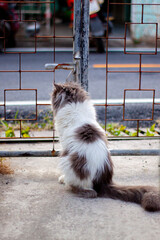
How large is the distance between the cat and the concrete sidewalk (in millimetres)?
82

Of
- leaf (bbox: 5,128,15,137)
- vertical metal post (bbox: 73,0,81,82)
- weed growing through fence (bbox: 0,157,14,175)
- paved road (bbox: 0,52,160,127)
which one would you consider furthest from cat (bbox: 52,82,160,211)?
leaf (bbox: 5,128,15,137)

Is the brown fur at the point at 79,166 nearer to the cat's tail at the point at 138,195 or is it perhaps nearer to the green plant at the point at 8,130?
the cat's tail at the point at 138,195

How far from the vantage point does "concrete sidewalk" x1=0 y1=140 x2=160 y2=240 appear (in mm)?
2332

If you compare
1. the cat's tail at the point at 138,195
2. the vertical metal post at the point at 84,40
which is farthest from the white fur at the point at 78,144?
the vertical metal post at the point at 84,40

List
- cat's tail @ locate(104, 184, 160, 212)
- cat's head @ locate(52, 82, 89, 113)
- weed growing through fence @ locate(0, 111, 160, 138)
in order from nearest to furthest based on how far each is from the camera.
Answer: cat's tail @ locate(104, 184, 160, 212) < cat's head @ locate(52, 82, 89, 113) < weed growing through fence @ locate(0, 111, 160, 138)

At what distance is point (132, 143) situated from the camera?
4145mm

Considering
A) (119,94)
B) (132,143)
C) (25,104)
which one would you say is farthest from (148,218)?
(119,94)

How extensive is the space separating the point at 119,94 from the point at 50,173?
121 inches

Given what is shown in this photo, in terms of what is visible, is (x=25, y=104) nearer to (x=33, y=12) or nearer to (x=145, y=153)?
(x=145, y=153)

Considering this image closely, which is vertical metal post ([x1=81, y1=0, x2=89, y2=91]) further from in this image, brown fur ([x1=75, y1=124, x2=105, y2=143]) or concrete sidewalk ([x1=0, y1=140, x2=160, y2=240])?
concrete sidewalk ([x1=0, y1=140, x2=160, y2=240])

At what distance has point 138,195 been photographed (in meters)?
2.72

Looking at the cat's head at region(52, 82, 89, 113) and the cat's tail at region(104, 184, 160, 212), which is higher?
the cat's head at region(52, 82, 89, 113)

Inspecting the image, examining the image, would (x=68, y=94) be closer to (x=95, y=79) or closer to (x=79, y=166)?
(x=79, y=166)

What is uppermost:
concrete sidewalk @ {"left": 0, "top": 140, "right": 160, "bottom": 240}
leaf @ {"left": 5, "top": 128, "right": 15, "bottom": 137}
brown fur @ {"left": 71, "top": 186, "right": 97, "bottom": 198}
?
leaf @ {"left": 5, "top": 128, "right": 15, "bottom": 137}
